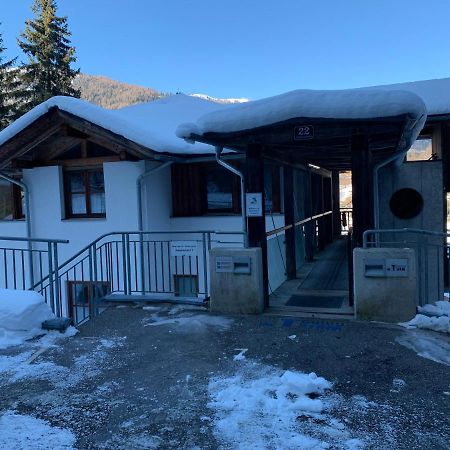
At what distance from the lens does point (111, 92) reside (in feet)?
397

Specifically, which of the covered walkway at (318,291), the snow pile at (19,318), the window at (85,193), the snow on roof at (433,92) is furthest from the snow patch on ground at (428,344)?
the window at (85,193)

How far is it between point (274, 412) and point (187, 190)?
8166mm

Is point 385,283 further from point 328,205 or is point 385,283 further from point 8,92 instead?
point 8,92

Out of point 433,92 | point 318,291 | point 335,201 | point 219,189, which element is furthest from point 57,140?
point 335,201

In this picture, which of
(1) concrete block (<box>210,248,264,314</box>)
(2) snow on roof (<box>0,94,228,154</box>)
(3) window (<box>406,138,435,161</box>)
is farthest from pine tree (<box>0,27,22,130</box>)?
(1) concrete block (<box>210,248,264,314</box>)

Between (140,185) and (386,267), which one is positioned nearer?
(386,267)

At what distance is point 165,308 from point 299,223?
463 centimetres

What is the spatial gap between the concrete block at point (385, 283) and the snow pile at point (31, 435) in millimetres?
3657

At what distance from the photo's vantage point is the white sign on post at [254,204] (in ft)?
20.3

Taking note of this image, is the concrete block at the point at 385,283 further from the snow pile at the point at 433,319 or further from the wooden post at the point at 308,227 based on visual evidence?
the wooden post at the point at 308,227

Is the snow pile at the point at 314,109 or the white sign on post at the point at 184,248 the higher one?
the snow pile at the point at 314,109

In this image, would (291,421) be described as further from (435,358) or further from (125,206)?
(125,206)

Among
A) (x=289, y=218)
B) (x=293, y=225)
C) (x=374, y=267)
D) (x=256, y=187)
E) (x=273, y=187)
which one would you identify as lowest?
(x=374, y=267)

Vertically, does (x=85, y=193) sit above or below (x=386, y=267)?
above
